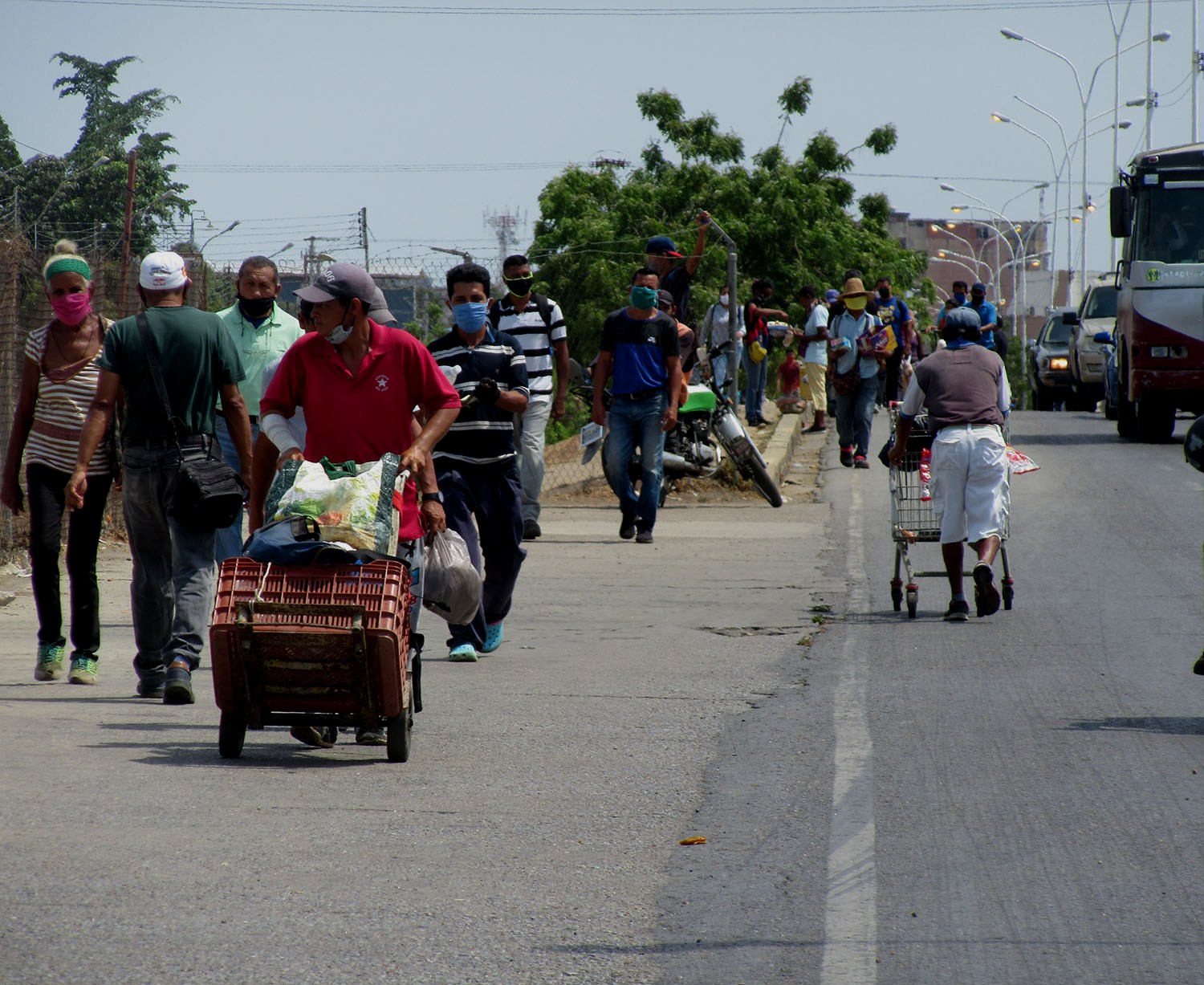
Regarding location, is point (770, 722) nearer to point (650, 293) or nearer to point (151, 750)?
point (151, 750)

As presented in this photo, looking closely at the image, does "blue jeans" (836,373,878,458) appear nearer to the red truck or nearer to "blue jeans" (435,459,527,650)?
the red truck

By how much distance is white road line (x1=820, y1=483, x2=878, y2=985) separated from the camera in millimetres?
4273

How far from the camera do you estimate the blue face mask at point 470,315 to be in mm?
8852

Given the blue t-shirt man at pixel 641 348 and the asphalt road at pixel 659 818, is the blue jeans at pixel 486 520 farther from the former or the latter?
the blue t-shirt man at pixel 641 348

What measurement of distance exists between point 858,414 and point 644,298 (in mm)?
6480

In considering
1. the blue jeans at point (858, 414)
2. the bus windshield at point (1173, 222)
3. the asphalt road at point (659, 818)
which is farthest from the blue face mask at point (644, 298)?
the bus windshield at point (1173, 222)

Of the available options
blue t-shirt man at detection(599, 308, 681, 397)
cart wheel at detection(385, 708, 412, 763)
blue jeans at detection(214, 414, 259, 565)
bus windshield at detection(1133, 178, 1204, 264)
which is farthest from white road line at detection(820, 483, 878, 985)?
bus windshield at detection(1133, 178, 1204, 264)

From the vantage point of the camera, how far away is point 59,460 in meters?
8.02

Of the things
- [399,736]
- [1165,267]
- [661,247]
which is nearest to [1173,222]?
[1165,267]

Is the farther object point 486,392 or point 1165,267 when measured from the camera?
point 1165,267

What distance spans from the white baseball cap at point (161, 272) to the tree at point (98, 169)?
4429cm

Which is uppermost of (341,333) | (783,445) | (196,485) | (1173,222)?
(1173,222)

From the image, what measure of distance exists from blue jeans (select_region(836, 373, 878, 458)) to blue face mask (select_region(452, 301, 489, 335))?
1049cm

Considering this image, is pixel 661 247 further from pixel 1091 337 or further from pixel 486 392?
pixel 1091 337
